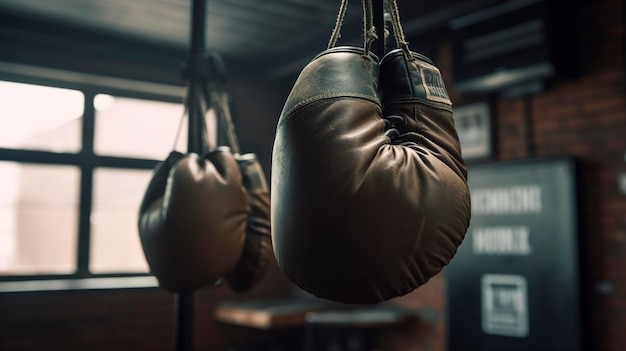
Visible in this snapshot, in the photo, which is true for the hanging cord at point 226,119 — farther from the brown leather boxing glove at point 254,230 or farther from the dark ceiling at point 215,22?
the dark ceiling at point 215,22

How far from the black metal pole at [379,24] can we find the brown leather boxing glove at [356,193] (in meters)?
0.16

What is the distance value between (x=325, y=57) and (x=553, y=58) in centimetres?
281

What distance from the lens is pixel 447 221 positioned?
101 cm

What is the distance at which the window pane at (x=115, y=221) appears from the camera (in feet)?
14.9

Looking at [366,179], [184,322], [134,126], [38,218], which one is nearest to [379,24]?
[366,179]

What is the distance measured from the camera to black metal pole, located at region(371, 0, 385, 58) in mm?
1187

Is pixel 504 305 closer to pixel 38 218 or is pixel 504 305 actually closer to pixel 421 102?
pixel 421 102

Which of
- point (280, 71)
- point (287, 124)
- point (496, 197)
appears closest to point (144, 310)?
point (280, 71)

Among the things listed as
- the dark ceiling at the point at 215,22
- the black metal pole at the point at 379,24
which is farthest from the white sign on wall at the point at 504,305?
the black metal pole at the point at 379,24

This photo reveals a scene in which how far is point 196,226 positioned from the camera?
5.87 feet

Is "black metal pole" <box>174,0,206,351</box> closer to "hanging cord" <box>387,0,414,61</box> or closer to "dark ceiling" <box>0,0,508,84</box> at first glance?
"hanging cord" <box>387,0,414,61</box>

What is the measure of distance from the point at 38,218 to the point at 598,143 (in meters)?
3.82

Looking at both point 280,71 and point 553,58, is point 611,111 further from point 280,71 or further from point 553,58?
point 280,71

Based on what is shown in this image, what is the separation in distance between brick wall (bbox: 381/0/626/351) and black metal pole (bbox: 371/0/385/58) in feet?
9.08
